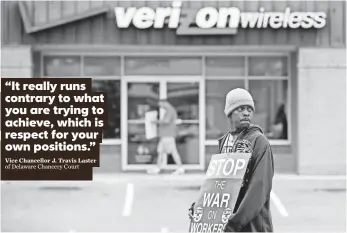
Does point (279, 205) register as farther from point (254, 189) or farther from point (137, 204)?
point (254, 189)

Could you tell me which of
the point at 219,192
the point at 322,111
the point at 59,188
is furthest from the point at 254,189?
the point at 322,111

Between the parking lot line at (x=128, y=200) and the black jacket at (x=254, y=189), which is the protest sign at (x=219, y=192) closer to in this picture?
the black jacket at (x=254, y=189)

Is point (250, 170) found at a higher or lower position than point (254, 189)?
higher

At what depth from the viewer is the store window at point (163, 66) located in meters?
17.4

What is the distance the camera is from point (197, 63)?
57.5ft

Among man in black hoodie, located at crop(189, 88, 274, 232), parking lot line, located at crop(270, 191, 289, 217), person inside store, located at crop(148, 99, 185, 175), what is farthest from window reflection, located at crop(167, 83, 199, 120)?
man in black hoodie, located at crop(189, 88, 274, 232)

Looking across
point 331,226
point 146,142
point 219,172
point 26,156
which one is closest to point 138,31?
point 146,142

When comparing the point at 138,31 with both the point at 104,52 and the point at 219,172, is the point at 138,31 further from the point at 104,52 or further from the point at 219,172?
the point at 219,172

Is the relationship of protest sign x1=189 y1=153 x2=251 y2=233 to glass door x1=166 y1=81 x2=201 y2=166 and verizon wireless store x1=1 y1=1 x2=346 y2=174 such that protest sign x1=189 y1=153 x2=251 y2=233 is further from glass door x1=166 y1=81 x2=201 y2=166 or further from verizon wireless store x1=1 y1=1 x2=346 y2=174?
glass door x1=166 y1=81 x2=201 y2=166

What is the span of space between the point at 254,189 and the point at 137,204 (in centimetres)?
848

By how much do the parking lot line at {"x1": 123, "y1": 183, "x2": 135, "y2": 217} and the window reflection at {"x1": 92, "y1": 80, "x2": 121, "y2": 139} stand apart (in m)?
2.54

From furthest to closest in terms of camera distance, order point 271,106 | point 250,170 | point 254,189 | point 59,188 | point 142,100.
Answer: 1. point 271,106
2. point 142,100
3. point 59,188
4. point 250,170
5. point 254,189

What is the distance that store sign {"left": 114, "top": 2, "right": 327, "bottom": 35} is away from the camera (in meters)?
16.5

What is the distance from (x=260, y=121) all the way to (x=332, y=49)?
252 cm
